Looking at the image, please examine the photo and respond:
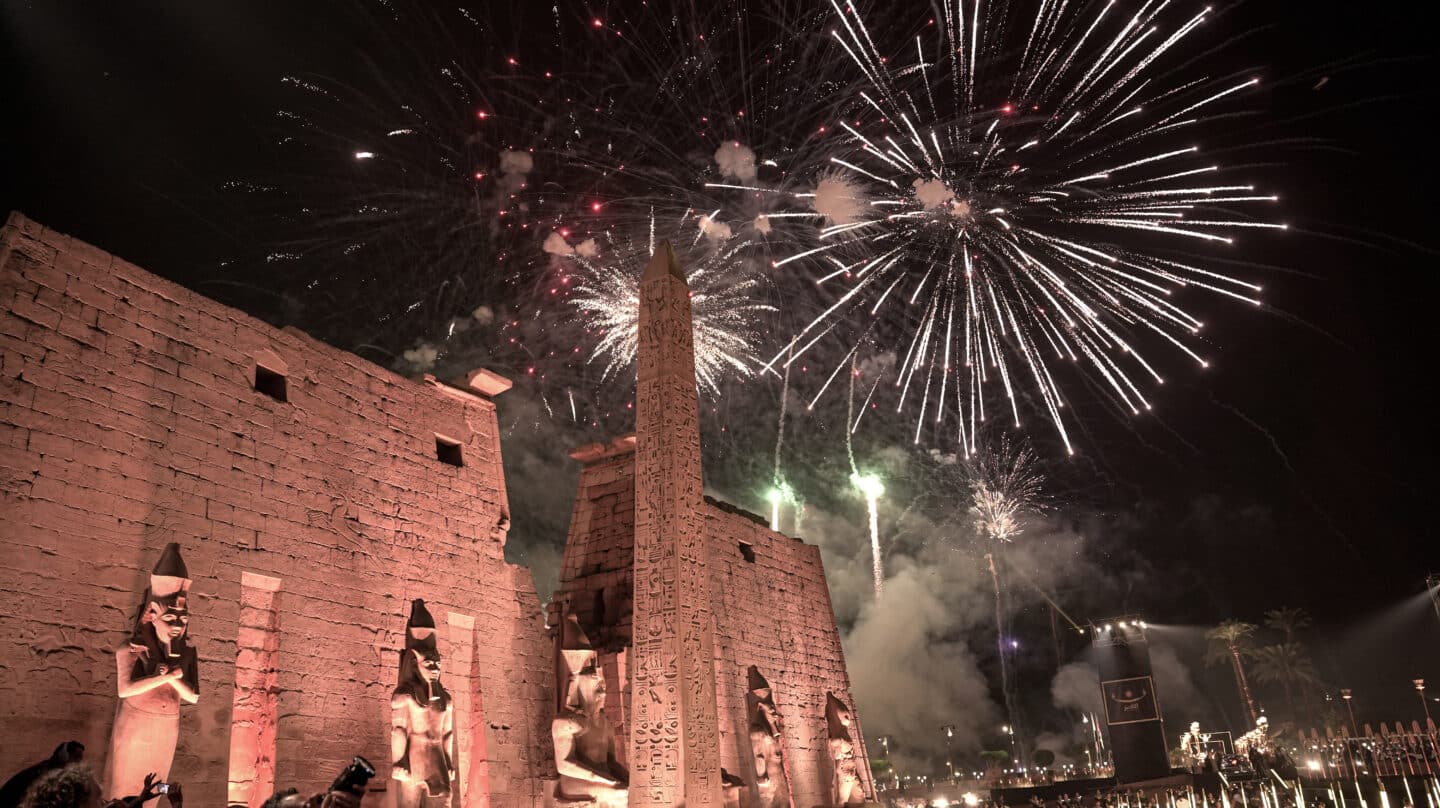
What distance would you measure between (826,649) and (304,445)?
994 cm

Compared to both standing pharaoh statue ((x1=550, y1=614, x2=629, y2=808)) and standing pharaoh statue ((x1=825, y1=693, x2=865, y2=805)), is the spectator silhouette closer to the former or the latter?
standing pharaoh statue ((x1=550, y1=614, x2=629, y2=808))

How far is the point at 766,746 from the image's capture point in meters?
11.2

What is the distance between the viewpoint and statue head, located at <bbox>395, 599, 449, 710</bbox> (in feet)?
23.9

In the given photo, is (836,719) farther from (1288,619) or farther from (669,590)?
(1288,619)

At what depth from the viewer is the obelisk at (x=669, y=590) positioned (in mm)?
7371

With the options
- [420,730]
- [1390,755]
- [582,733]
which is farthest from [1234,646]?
[420,730]

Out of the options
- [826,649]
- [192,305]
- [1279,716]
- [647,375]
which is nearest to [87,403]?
[192,305]

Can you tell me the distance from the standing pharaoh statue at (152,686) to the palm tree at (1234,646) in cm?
3139

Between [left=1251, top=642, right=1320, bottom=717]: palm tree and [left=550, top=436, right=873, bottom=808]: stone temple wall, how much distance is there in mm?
21553

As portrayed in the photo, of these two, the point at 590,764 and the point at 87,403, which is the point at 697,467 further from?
the point at 87,403

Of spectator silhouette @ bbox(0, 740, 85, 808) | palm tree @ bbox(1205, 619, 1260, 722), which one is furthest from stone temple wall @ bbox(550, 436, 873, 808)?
palm tree @ bbox(1205, 619, 1260, 722)

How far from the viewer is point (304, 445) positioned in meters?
7.97

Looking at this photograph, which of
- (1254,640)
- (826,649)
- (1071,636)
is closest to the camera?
(826,649)

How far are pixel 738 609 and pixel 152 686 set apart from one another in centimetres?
844
